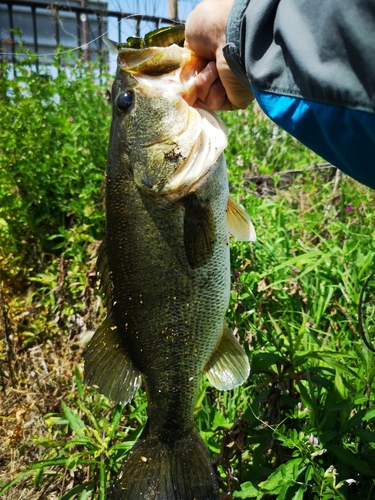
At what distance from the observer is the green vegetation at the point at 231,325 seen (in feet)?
6.72

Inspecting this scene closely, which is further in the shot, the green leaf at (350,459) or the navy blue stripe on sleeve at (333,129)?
the green leaf at (350,459)

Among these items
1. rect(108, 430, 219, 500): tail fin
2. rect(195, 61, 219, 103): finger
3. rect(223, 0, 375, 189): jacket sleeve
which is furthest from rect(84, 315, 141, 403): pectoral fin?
rect(223, 0, 375, 189): jacket sleeve

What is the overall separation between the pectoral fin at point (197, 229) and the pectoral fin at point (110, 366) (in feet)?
1.37

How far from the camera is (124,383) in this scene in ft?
6.45

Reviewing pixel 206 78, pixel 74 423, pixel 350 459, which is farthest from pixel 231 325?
pixel 206 78

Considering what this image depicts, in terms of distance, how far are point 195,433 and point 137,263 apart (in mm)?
711

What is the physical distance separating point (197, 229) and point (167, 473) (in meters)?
0.90

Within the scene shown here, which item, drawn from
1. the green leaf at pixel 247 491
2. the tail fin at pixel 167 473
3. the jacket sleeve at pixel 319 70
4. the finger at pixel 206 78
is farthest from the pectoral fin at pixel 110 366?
the jacket sleeve at pixel 319 70

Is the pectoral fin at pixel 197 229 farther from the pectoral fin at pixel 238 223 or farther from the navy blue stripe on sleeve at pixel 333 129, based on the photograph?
the navy blue stripe on sleeve at pixel 333 129

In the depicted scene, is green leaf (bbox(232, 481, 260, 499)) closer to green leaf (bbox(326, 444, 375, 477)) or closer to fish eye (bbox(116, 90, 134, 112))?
green leaf (bbox(326, 444, 375, 477))

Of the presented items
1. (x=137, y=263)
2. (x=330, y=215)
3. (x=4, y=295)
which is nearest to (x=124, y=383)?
(x=137, y=263)

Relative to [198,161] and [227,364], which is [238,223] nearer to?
[198,161]

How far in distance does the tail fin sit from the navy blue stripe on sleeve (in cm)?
120

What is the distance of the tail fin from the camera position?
183cm
